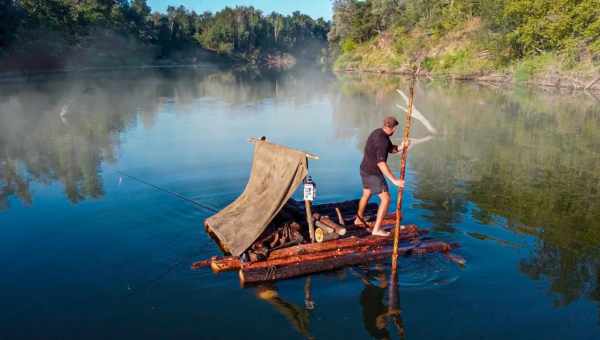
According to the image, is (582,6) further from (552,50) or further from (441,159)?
(441,159)

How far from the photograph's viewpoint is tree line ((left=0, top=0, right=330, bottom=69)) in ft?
207

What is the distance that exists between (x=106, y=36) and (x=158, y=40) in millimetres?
27587

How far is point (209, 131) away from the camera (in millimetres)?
21562

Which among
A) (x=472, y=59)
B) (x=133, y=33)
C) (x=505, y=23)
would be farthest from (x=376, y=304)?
(x=133, y=33)

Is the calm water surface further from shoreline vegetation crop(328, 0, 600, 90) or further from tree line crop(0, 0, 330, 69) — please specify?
tree line crop(0, 0, 330, 69)

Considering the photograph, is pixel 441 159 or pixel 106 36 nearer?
pixel 441 159

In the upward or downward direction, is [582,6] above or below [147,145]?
above

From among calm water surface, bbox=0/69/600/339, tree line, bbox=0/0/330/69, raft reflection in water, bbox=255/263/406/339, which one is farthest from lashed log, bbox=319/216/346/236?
tree line, bbox=0/0/330/69

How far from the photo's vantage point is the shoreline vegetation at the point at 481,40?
126 ft

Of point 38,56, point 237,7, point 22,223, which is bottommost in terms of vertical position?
point 22,223

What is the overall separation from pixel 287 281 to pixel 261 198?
170cm

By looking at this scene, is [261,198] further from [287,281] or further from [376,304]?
[376,304]

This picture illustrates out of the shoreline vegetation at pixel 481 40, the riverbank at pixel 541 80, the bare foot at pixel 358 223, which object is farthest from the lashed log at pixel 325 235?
the riverbank at pixel 541 80

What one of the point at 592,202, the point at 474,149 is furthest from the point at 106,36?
the point at 592,202
